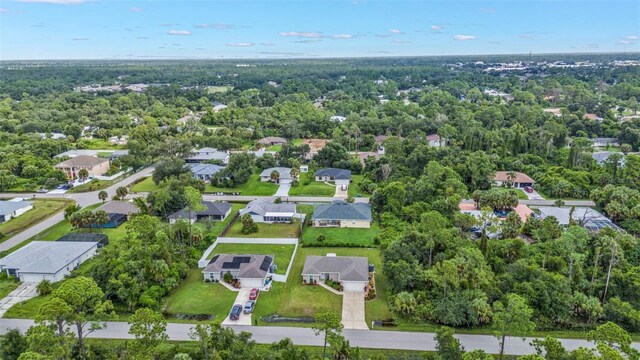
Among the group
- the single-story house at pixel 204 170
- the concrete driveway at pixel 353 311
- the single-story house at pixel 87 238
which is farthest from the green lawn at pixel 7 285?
the single-story house at pixel 204 170

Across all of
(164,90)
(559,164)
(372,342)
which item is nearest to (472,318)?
(372,342)

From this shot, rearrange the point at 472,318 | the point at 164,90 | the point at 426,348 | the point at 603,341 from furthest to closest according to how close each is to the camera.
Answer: the point at 164,90
the point at 472,318
the point at 426,348
the point at 603,341

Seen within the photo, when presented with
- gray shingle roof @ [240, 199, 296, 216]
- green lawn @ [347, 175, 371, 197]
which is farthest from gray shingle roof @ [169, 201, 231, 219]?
green lawn @ [347, 175, 371, 197]

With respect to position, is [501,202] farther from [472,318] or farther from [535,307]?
[472,318]

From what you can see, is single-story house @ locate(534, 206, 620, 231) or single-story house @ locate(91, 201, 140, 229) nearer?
single-story house @ locate(534, 206, 620, 231)

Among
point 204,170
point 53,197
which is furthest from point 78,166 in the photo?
point 204,170

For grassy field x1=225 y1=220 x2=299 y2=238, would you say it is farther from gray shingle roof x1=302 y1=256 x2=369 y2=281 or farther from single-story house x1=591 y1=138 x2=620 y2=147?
single-story house x1=591 y1=138 x2=620 y2=147
